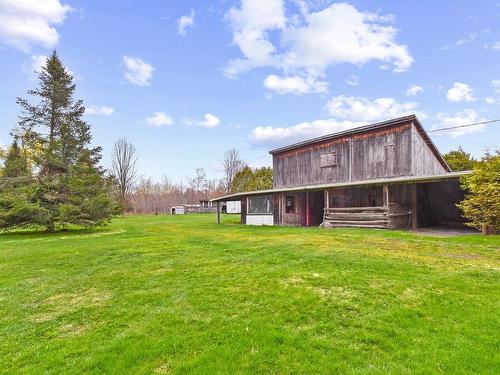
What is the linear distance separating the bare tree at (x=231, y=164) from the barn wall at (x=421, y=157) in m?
43.5

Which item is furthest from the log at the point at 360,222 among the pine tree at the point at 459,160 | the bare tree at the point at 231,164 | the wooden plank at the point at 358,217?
the bare tree at the point at 231,164

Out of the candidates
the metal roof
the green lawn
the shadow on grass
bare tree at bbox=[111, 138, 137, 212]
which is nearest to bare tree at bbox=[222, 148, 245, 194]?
bare tree at bbox=[111, 138, 137, 212]

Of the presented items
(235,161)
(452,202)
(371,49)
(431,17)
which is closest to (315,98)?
(371,49)

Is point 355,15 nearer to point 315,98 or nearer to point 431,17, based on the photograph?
point 431,17

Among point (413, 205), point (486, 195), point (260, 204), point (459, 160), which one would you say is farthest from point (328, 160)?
point (459, 160)

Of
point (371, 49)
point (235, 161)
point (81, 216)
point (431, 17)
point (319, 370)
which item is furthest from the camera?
point (235, 161)

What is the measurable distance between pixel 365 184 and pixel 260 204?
1001cm

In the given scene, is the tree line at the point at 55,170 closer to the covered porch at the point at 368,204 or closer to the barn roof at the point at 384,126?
the covered porch at the point at 368,204

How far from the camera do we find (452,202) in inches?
780

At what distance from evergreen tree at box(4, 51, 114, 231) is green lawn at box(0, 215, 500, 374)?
13287mm

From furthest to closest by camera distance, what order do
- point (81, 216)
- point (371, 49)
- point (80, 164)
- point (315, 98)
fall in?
1. point (315, 98)
2. point (80, 164)
3. point (81, 216)
4. point (371, 49)

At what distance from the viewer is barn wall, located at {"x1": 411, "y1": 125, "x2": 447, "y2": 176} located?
18.0 m

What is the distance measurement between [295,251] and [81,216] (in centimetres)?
1636

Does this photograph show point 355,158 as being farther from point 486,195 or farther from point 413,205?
point 486,195
